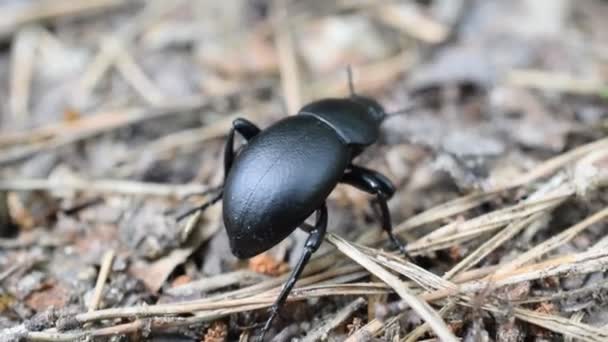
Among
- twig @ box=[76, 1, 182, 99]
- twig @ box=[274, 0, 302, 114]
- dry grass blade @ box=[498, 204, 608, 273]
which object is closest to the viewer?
dry grass blade @ box=[498, 204, 608, 273]

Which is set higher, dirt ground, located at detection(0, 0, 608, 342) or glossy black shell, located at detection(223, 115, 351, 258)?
glossy black shell, located at detection(223, 115, 351, 258)

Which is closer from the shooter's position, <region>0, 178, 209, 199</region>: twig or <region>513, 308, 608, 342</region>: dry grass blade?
<region>513, 308, 608, 342</region>: dry grass blade

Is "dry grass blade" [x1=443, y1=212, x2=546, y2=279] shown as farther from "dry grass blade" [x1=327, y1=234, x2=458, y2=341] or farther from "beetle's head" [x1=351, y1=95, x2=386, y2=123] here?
"beetle's head" [x1=351, y1=95, x2=386, y2=123]

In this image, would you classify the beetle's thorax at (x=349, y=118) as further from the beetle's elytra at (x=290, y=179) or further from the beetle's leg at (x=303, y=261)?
the beetle's leg at (x=303, y=261)

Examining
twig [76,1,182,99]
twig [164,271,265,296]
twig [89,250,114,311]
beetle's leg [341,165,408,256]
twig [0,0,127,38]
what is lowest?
twig [164,271,265,296]

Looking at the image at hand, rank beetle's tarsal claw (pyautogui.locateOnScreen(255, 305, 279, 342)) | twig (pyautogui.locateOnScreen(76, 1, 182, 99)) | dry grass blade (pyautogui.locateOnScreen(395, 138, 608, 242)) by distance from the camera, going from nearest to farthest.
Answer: beetle's tarsal claw (pyautogui.locateOnScreen(255, 305, 279, 342)) → dry grass blade (pyautogui.locateOnScreen(395, 138, 608, 242)) → twig (pyautogui.locateOnScreen(76, 1, 182, 99))

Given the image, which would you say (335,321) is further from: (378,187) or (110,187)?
(110,187)

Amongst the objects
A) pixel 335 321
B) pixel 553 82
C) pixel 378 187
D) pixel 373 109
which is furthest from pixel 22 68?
pixel 553 82

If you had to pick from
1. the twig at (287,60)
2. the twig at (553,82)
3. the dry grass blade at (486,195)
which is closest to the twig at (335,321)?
the dry grass blade at (486,195)

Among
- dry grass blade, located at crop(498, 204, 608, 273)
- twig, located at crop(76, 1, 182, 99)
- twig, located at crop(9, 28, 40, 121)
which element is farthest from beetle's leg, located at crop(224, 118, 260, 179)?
twig, located at crop(9, 28, 40, 121)
